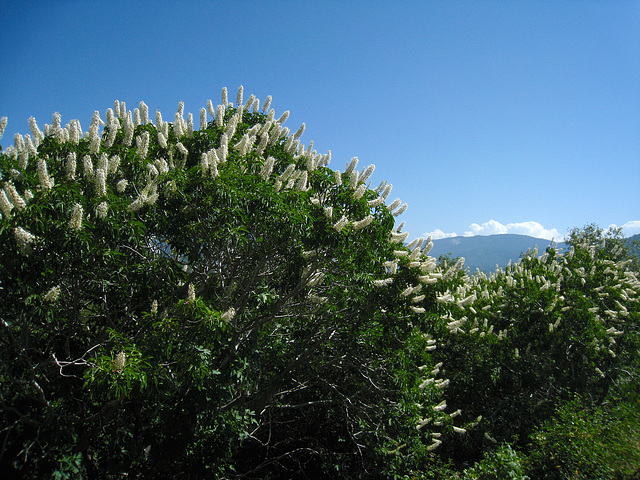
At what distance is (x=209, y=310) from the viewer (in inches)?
182

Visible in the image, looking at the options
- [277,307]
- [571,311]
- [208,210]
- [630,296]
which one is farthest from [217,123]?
[630,296]

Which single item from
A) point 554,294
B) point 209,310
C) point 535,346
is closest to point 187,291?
point 209,310

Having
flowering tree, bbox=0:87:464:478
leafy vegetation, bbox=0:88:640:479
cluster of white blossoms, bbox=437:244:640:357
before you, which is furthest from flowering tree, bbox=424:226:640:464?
flowering tree, bbox=0:87:464:478

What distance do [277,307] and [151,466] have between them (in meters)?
3.67

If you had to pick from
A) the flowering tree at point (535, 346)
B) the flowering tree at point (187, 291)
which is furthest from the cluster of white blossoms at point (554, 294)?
the flowering tree at point (187, 291)

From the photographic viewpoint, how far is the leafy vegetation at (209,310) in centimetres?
462

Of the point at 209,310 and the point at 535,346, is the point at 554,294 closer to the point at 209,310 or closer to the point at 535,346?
the point at 535,346

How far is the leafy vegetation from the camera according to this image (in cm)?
462

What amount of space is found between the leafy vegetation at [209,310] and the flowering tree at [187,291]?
38 mm

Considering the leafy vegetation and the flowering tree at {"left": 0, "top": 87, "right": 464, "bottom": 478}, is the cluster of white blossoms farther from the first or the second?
the flowering tree at {"left": 0, "top": 87, "right": 464, "bottom": 478}

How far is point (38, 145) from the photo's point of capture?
540 cm

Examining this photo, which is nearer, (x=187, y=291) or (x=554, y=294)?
(x=187, y=291)

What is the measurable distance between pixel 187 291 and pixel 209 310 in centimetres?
205

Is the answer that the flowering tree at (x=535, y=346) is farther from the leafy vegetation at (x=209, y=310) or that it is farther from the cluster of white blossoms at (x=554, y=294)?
the leafy vegetation at (x=209, y=310)
